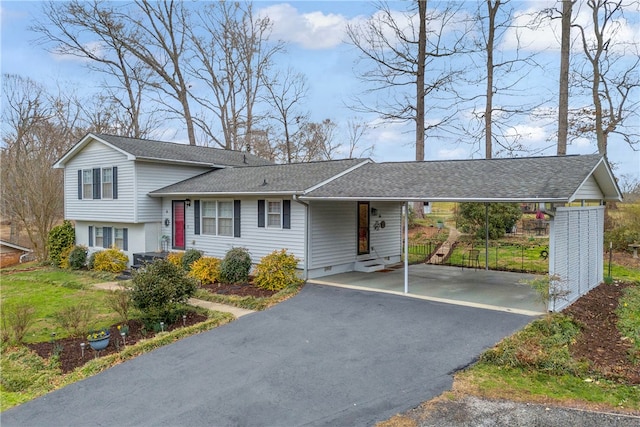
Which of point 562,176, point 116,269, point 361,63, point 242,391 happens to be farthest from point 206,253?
point 361,63

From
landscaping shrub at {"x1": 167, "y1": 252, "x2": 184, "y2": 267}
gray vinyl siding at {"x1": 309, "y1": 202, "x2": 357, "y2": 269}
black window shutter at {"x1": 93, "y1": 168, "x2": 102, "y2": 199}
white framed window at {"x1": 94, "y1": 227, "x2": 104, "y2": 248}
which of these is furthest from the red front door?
gray vinyl siding at {"x1": 309, "y1": 202, "x2": 357, "y2": 269}

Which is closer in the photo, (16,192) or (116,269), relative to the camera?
(116,269)

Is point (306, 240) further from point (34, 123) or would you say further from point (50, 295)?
point (34, 123)

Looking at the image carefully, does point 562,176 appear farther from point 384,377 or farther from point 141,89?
point 141,89

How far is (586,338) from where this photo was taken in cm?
716

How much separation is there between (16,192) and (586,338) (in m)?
22.2

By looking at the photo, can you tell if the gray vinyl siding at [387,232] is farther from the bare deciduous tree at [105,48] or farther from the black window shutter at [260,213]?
the bare deciduous tree at [105,48]

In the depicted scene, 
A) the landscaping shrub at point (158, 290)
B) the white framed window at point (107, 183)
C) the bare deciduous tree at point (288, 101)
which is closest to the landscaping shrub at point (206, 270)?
the landscaping shrub at point (158, 290)

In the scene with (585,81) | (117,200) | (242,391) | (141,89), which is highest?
(141,89)

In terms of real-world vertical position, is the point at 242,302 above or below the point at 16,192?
below

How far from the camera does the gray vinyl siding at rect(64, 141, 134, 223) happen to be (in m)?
15.2

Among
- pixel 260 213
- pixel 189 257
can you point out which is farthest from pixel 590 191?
pixel 189 257

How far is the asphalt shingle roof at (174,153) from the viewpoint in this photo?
50.2ft

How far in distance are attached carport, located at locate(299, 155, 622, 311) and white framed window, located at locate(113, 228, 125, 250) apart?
8972 mm
